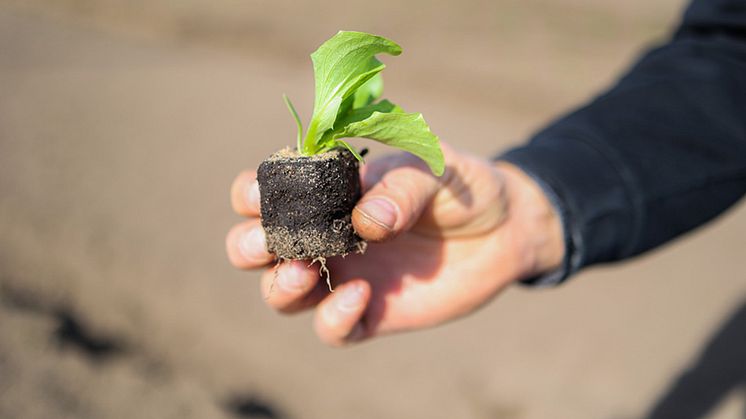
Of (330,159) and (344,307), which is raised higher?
(330,159)

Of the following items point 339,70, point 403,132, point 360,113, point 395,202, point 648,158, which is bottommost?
point 648,158

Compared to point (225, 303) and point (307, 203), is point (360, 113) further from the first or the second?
point (225, 303)

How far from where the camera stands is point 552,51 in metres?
11.4

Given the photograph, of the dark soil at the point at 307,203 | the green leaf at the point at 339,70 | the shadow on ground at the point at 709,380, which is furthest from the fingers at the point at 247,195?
the shadow on ground at the point at 709,380

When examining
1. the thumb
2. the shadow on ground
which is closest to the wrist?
the thumb

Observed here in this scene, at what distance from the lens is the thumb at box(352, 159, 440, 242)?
6.04 ft

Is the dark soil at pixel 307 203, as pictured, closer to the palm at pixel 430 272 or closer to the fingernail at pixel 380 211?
the fingernail at pixel 380 211

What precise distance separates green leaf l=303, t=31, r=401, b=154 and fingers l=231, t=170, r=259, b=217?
320mm

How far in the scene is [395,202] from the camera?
6.30 ft

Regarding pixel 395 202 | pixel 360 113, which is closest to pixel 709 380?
pixel 395 202

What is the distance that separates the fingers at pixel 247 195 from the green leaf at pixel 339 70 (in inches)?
12.6

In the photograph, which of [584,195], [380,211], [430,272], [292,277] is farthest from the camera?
[430,272]

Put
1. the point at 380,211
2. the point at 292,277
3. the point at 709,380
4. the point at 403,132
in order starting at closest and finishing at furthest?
the point at 403,132 → the point at 380,211 → the point at 292,277 → the point at 709,380

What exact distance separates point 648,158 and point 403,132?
1202mm
